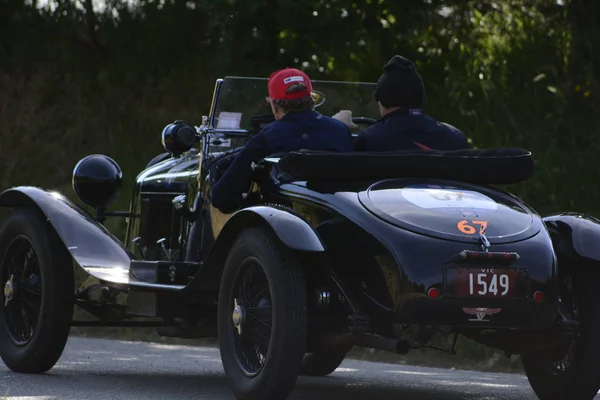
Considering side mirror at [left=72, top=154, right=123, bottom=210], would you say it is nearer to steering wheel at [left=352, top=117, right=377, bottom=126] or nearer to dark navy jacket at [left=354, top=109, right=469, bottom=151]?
steering wheel at [left=352, top=117, right=377, bottom=126]

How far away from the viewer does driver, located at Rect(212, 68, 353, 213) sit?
6652mm

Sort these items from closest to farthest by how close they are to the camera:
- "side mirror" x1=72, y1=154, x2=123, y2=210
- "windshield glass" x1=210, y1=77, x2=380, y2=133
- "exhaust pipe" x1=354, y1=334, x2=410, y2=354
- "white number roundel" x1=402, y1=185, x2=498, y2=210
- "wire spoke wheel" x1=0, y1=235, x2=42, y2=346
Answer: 1. "exhaust pipe" x1=354, y1=334, x2=410, y2=354
2. "white number roundel" x1=402, y1=185, x2=498, y2=210
3. "wire spoke wheel" x1=0, y1=235, x2=42, y2=346
4. "windshield glass" x1=210, y1=77, x2=380, y2=133
5. "side mirror" x1=72, y1=154, x2=123, y2=210

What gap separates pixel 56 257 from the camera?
7766 mm

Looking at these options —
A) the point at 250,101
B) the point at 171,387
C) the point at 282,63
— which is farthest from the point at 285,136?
the point at 282,63

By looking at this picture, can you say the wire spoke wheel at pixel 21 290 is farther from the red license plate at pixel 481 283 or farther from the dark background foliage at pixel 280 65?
the dark background foliage at pixel 280 65

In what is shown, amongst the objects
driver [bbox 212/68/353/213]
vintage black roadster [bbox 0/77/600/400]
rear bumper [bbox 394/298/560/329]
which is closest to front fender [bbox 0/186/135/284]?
vintage black roadster [bbox 0/77/600/400]

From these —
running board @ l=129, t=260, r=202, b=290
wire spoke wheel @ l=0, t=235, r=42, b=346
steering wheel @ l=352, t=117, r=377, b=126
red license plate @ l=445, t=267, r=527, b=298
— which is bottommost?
wire spoke wheel @ l=0, t=235, r=42, b=346

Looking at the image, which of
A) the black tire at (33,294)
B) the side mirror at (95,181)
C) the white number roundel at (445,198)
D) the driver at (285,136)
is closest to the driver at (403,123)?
the driver at (285,136)

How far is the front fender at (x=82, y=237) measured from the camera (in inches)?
300

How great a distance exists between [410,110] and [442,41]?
8009mm

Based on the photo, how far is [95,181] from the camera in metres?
9.01

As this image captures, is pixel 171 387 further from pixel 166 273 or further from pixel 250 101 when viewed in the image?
pixel 250 101

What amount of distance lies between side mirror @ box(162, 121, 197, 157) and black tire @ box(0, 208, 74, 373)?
874 millimetres

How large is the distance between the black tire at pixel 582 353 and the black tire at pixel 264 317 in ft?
4.59
